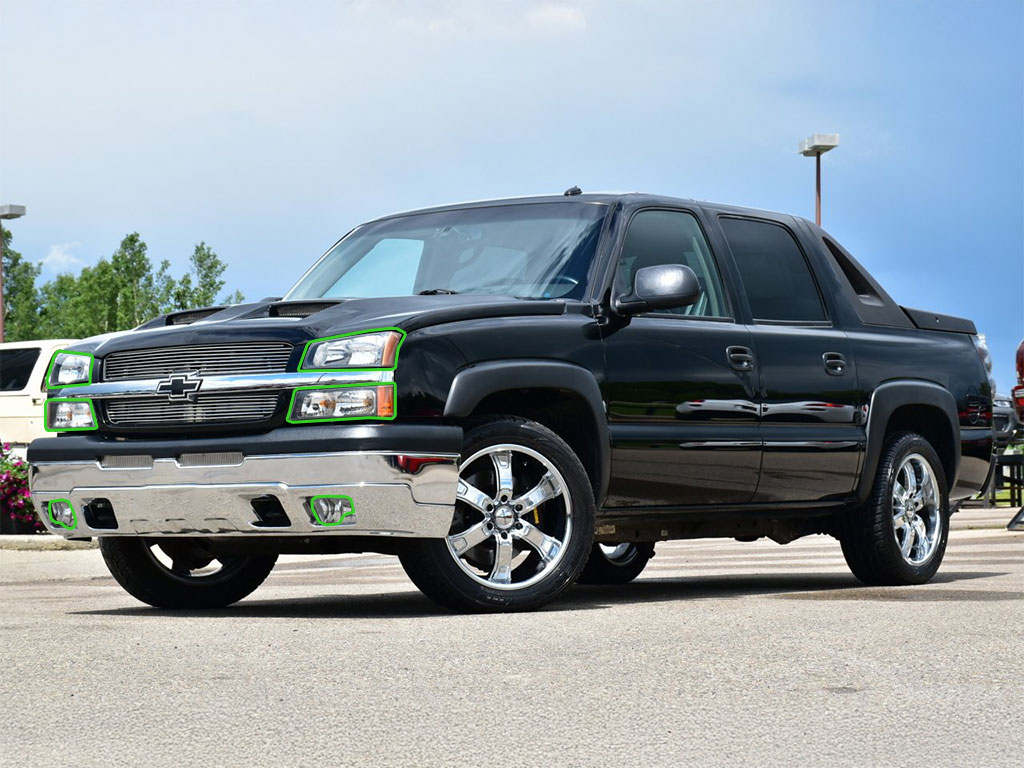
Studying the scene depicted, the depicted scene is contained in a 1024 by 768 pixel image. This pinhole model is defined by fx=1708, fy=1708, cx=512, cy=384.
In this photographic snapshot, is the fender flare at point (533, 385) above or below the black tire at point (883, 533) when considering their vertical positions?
above

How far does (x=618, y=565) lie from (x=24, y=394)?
47.8 feet

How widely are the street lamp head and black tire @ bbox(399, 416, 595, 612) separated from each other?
73.8ft

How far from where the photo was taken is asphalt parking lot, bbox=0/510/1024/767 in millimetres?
4137

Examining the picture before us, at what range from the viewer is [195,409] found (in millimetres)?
6926

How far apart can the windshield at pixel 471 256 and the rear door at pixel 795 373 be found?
1.07 metres

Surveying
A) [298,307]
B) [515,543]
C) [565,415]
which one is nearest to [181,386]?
[298,307]

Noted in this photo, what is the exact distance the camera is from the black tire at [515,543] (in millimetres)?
6816

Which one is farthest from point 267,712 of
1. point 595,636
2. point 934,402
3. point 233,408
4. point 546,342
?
point 934,402

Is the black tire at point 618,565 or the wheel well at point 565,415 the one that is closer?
the wheel well at point 565,415

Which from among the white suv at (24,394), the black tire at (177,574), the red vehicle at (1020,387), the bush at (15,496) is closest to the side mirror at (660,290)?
the black tire at (177,574)

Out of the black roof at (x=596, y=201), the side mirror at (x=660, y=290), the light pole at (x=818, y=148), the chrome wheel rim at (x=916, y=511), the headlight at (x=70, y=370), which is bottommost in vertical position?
the chrome wheel rim at (x=916, y=511)

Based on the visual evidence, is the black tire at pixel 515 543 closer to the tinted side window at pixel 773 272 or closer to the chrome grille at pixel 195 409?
the chrome grille at pixel 195 409

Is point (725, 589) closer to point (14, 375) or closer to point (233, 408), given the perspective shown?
point (233, 408)

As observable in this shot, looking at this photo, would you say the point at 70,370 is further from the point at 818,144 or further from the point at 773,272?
the point at 818,144
